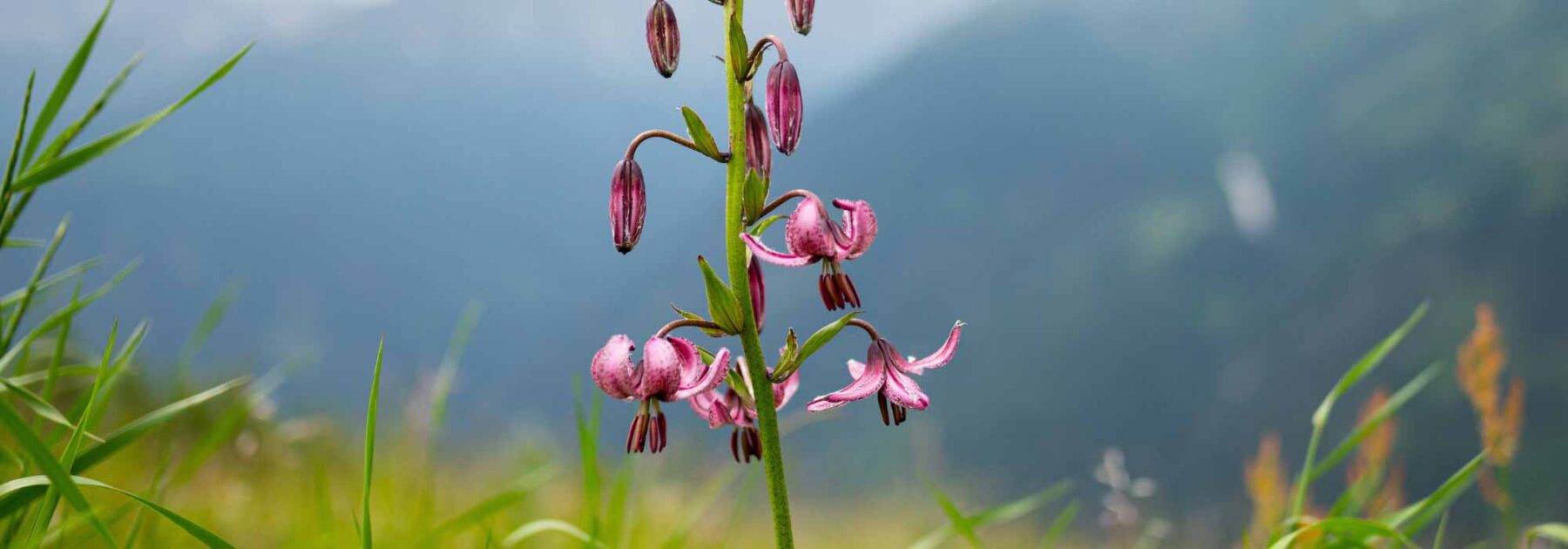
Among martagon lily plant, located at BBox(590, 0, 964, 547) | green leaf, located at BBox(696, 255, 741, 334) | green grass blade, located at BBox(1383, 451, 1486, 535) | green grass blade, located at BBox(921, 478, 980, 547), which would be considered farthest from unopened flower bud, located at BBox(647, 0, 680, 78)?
green grass blade, located at BBox(1383, 451, 1486, 535)

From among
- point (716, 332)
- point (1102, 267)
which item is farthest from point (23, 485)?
point (1102, 267)

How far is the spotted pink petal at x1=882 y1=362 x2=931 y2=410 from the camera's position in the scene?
5.20ft

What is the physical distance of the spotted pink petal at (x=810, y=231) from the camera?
1.57 meters

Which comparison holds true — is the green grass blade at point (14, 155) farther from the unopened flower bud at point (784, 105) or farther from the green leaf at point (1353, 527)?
the green leaf at point (1353, 527)

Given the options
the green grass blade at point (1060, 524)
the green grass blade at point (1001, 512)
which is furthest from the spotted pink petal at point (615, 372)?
the green grass blade at point (1060, 524)

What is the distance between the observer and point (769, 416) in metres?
1.54

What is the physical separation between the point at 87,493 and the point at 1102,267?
7630 centimetres

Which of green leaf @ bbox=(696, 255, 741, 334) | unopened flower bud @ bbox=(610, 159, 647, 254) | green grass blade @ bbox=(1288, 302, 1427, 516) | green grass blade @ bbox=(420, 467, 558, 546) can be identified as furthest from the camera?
green grass blade @ bbox=(1288, 302, 1427, 516)

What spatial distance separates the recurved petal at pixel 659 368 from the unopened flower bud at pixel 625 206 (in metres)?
0.23

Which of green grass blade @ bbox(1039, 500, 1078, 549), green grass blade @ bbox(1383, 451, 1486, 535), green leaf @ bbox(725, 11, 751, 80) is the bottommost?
green grass blade @ bbox(1039, 500, 1078, 549)

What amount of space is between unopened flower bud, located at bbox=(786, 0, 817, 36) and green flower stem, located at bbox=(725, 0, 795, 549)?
4.1 inches

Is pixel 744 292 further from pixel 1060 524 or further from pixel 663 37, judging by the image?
pixel 1060 524

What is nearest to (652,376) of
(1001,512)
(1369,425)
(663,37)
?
(663,37)

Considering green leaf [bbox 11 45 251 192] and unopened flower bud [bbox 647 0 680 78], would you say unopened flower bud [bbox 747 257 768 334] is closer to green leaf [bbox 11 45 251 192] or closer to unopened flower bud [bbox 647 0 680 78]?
unopened flower bud [bbox 647 0 680 78]
